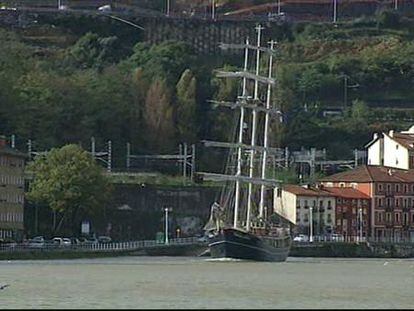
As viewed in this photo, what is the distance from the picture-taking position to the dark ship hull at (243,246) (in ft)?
352

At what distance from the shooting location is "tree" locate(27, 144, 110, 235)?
4564 inches

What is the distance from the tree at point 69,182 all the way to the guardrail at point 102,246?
368cm

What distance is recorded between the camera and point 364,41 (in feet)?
600

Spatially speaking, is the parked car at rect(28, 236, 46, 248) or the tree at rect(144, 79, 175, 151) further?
the tree at rect(144, 79, 175, 151)

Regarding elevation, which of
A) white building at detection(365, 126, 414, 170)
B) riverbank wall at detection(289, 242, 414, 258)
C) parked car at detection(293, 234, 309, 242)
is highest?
white building at detection(365, 126, 414, 170)

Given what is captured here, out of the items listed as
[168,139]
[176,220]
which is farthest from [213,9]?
[176,220]

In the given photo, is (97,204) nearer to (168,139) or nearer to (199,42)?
(168,139)

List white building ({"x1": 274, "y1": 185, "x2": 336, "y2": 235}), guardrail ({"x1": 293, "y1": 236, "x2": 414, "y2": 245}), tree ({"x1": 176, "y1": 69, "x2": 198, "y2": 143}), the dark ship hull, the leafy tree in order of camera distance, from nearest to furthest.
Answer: the dark ship hull → guardrail ({"x1": 293, "y1": 236, "x2": 414, "y2": 245}) → white building ({"x1": 274, "y1": 185, "x2": 336, "y2": 235}) → tree ({"x1": 176, "y1": 69, "x2": 198, "y2": 143}) → the leafy tree

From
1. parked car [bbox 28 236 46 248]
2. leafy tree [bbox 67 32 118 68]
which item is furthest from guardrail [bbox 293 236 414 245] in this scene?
leafy tree [bbox 67 32 118 68]

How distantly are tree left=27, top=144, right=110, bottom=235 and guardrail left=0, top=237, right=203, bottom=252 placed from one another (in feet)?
12.1

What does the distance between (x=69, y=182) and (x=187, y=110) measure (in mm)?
37441

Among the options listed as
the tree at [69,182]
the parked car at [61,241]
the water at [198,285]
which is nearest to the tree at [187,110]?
the tree at [69,182]

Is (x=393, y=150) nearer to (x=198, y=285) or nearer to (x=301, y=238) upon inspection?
(x=301, y=238)

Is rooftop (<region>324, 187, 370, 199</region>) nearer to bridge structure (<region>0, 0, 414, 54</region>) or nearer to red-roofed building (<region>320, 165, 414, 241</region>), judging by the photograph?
red-roofed building (<region>320, 165, 414, 241</region>)
